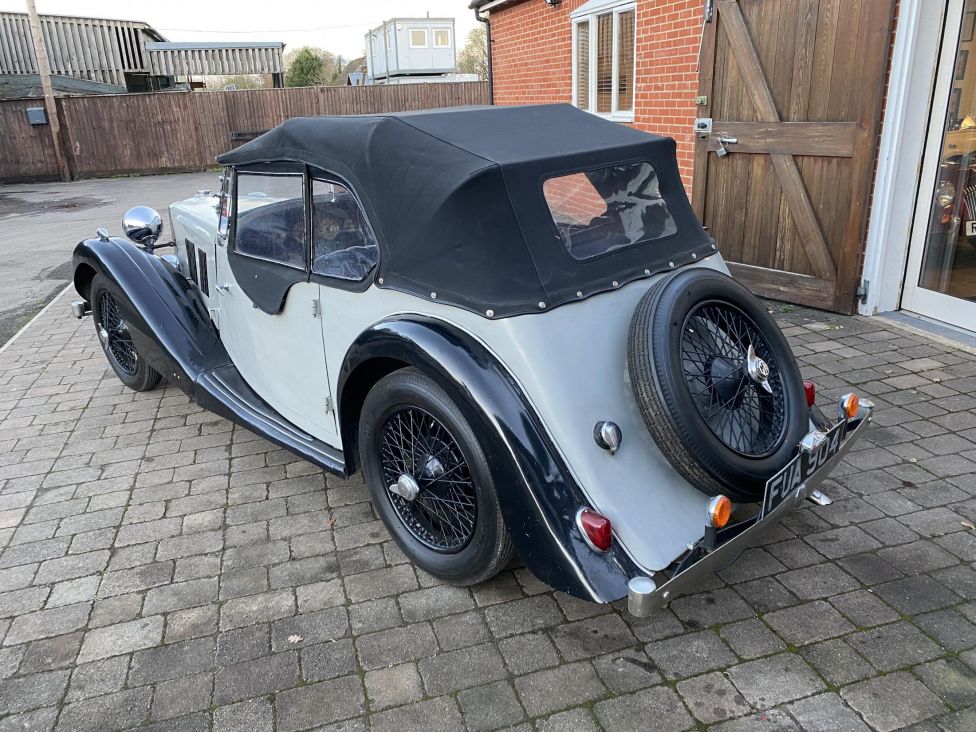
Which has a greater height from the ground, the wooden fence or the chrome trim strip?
the wooden fence

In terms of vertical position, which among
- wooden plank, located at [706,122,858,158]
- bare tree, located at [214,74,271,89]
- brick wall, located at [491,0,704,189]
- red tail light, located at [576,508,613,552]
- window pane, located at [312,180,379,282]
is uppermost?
bare tree, located at [214,74,271,89]

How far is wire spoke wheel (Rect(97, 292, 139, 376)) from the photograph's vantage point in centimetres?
478

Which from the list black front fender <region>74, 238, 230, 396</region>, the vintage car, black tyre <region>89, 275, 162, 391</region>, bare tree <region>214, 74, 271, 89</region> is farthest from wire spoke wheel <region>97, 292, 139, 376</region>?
bare tree <region>214, 74, 271, 89</region>

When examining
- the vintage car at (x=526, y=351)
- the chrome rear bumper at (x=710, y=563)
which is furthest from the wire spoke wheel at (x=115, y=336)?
the chrome rear bumper at (x=710, y=563)

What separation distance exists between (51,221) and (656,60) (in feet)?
36.1

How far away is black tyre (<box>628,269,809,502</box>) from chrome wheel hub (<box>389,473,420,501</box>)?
3.07 ft

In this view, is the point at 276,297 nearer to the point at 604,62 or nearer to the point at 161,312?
the point at 161,312

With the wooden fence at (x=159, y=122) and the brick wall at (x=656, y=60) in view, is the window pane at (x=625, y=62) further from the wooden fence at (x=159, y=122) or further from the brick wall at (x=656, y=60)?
the wooden fence at (x=159, y=122)

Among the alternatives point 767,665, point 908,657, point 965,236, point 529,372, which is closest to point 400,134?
point 529,372

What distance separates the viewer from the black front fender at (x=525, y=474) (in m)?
2.30

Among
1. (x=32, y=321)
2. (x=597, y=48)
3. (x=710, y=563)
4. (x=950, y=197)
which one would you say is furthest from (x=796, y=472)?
(x=597, y=48)

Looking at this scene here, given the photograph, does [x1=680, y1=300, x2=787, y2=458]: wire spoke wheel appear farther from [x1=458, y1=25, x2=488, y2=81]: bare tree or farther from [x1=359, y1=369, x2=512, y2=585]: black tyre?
[x1=458, y1=25, x2=488, y2=81]: bare tree

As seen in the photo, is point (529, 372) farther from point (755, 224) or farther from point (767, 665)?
point (755, 224)

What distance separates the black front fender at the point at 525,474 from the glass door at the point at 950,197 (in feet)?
14.2
